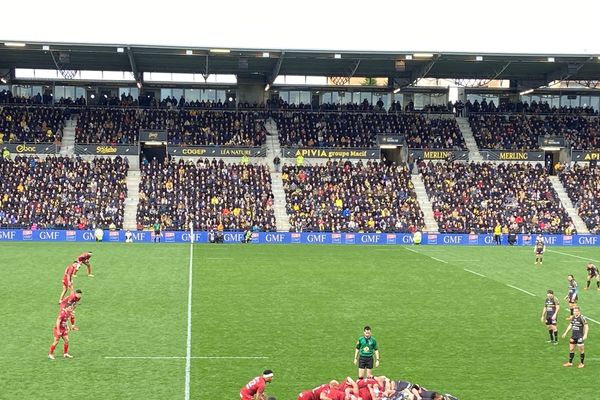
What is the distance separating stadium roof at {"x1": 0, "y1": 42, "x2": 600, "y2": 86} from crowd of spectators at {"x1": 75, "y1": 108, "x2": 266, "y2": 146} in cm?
360

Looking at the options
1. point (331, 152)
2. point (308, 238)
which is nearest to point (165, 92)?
point (331, 152)

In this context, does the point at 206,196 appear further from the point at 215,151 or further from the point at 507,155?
the point at 507,155

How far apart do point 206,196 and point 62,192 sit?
10.1 m

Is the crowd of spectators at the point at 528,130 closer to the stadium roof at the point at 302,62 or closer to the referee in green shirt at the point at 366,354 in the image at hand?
the stadium roof at the point at 302,62

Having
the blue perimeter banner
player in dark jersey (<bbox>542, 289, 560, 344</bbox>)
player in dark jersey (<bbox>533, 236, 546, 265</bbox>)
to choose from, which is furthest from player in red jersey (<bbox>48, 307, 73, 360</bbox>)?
the blue perimeter banner

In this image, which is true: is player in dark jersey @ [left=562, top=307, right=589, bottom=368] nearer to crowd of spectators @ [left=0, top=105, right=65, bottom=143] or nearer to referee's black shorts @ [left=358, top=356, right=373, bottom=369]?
referee's black shorts @ [left=358, top=356, right=373, bottom=369]

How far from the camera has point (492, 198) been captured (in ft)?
205

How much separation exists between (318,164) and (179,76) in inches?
630

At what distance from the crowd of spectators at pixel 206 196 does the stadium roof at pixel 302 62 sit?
27.0 feet

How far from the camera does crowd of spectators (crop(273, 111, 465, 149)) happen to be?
6819 cm

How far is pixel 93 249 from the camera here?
4788cm

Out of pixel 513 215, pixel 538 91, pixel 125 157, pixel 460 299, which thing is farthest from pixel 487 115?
pixel 460 299

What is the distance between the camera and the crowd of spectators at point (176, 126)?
65938 mm

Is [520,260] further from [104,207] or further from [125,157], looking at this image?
[125,157]
